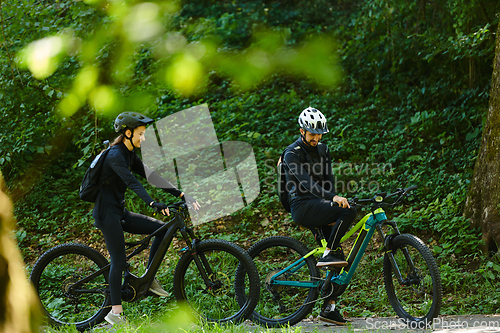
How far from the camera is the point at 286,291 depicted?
502cm

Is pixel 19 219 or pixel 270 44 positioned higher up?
pixel 270 44

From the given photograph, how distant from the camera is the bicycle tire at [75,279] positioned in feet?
16.2

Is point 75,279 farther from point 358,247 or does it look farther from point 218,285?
point 358,247

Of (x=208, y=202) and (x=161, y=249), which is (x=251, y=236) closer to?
(x=208, y=202)

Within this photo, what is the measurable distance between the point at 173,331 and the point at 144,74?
4.53 metres

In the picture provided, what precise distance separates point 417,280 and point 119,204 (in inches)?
119

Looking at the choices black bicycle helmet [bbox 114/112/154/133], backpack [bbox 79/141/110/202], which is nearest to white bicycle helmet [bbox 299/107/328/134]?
black bicycle helmet [bbox 114/112/154/133]

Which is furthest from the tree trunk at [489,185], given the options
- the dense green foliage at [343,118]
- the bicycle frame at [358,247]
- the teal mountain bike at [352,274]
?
the bicycle frame at [358,247]

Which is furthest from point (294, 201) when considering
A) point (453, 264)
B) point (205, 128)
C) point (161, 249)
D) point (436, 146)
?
point (205, 128)

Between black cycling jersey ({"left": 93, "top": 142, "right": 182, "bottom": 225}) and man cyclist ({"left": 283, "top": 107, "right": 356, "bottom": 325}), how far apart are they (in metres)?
1.51

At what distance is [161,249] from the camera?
481 cm

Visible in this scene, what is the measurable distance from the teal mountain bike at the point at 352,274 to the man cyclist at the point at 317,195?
140mm

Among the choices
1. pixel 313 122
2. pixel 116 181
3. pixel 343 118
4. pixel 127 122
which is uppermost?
pixel 127 122

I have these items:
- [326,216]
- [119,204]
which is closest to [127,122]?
[119,204]
